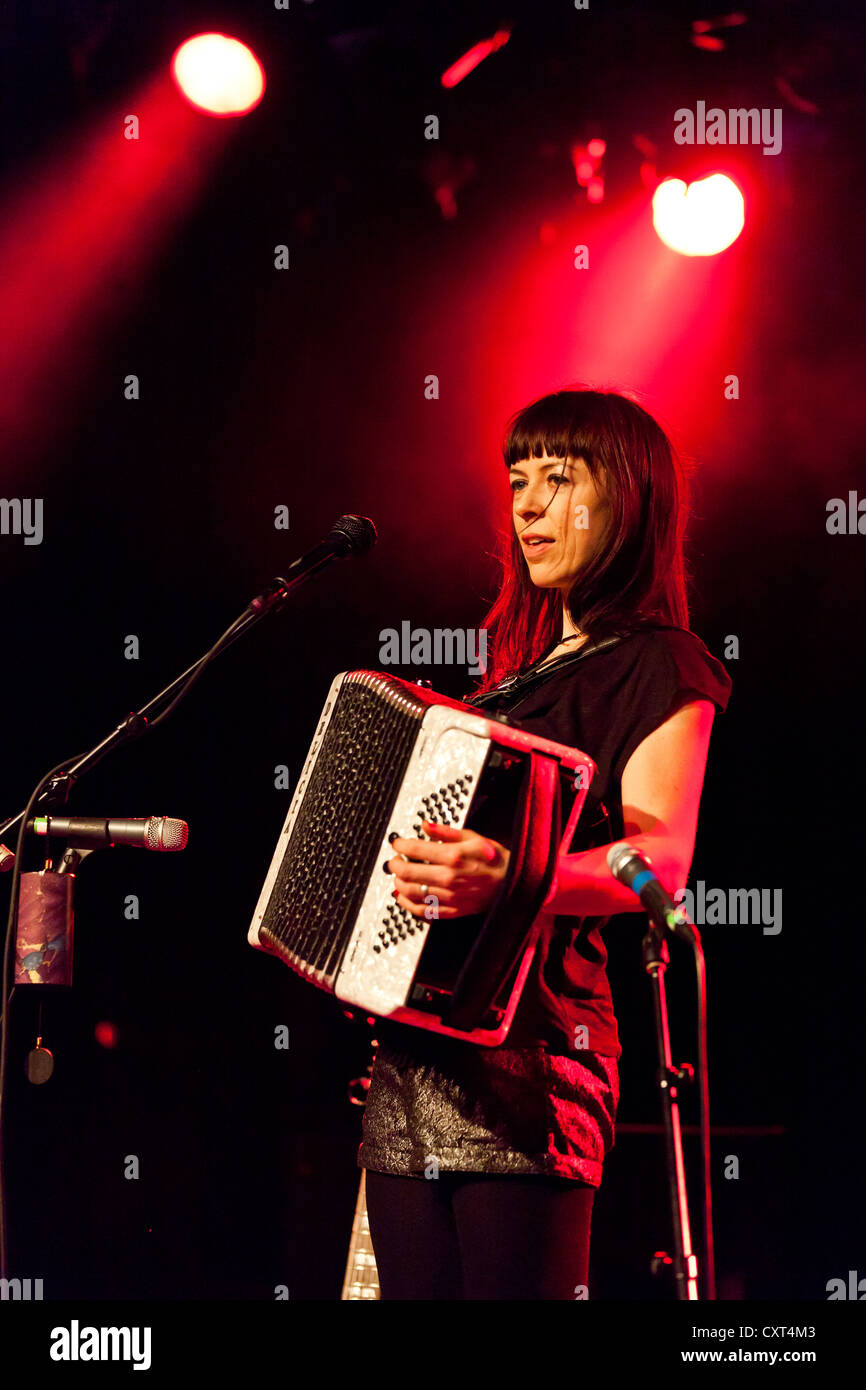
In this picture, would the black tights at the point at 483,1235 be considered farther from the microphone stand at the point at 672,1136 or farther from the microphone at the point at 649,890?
the microphone at the point at 649,890

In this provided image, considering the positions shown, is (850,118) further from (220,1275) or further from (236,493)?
(220,1275)

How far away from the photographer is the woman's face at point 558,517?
7.13 ft

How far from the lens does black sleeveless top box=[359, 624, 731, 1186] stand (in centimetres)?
172

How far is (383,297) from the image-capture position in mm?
3969

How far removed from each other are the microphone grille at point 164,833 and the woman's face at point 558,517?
2.68 feet

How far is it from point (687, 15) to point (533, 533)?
2485 millimetres

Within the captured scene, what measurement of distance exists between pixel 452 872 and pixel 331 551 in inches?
38.5

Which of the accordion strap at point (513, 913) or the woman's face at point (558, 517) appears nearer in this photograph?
the accordion strap at point (513, 913)

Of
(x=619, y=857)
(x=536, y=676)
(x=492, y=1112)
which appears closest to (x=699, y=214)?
(x=536, y=676)

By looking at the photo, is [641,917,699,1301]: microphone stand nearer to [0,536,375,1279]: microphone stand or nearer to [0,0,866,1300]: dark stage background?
[0,536,375,1279]: microphone stand

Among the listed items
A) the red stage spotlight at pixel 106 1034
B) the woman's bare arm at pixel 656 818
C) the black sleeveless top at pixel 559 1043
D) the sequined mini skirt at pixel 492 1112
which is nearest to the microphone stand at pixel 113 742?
the black sleeveless top at pixel 559 1043

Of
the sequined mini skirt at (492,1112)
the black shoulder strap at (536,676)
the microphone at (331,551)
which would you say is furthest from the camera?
the microphone at (331,551)

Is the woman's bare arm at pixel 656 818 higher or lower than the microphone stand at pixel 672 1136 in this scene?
higher
